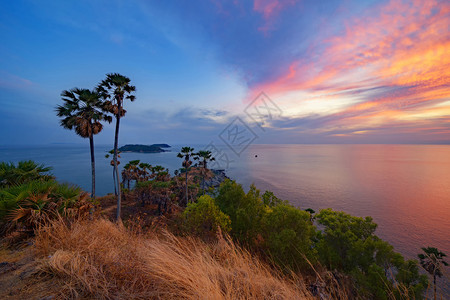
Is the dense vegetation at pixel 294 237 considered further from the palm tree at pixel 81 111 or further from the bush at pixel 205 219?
the palm tree at pixel 81 111

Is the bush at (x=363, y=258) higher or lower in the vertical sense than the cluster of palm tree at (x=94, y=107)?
lower

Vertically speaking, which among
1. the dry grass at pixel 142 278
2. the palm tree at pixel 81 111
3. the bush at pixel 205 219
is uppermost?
the palm tree at pixel 81 111

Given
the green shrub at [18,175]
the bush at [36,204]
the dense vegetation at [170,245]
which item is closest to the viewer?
the dense vegetation at [170,245]

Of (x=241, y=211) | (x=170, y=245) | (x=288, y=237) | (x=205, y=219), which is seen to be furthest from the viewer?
(x=241, y=211)

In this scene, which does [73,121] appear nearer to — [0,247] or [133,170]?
[0,247]

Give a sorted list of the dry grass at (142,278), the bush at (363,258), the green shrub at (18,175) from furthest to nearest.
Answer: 1. the bush at (363,258)
2. the green shrub at (18,175)
3. the dry grass at (142,278)

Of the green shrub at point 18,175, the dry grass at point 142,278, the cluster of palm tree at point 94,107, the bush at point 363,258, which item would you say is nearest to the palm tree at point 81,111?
the cluster of palm tree at point 94,107

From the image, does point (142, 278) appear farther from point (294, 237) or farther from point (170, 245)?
point (294, 237)

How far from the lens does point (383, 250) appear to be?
16.1 m

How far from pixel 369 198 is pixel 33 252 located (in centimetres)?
6010

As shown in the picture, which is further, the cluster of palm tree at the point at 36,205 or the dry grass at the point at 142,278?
the cluster of palm tree at the point at 36,205

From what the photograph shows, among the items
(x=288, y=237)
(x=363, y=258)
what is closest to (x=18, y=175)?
(x=288, y=237)

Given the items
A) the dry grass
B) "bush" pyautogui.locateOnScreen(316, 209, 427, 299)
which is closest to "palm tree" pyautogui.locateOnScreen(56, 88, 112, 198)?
the dry grass

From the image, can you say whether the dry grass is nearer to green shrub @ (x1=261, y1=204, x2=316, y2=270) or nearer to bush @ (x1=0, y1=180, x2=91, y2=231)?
bush @ (x1=0, y1=180, x2=91, y2=231)
